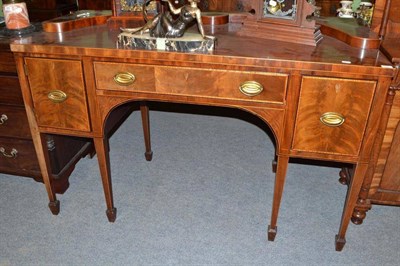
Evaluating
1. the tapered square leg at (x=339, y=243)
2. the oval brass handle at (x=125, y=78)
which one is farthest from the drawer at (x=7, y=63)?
the tapered square leg at (x=339, y=243)

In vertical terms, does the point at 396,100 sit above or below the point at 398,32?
below

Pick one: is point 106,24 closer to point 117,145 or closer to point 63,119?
point 63,119

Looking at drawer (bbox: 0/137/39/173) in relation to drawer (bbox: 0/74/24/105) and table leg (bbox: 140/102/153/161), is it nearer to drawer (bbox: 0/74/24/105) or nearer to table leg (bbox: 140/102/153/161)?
drawer (bbox: 0/74/24/105)

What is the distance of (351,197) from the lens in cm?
150

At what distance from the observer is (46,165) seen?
5.67 ft

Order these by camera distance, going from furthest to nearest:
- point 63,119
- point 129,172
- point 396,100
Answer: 1. point 129,172
2. point 63,119
3. point 396,100

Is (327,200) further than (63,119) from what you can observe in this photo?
Yes

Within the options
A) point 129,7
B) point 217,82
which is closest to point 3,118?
point 129,7

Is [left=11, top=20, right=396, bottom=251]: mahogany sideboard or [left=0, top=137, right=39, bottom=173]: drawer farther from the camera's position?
[left=0, top=137, right=39, bottom=173]: drawer

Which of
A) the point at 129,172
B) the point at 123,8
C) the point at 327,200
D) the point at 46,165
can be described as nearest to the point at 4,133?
the point at 46,165

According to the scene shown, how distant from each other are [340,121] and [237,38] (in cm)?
53

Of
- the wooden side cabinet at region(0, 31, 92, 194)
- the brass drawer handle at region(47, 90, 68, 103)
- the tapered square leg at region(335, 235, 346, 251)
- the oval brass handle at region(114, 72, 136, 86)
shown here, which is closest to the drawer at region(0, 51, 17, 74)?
the wooden side cabinet at region(0, 31, 92, 194)

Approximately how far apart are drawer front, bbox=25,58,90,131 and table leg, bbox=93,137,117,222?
0.09 meters

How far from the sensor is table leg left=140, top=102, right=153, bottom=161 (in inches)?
87.1
